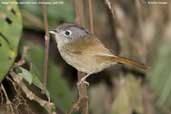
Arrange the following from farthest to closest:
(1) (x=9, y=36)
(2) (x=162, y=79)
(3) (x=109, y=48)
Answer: (2) (x=162, y=79) → (3) (x=109, y=48) → (1) (x=9, y=36)

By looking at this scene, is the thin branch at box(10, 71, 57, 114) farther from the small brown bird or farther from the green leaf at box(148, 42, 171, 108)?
the green leaf at box(148, 42, 171, 108)

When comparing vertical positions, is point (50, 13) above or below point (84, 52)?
above

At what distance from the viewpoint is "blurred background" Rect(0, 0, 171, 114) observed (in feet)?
9.85

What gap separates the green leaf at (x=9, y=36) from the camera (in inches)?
115

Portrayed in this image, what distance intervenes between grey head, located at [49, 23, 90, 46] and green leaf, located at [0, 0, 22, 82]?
394 millimetres

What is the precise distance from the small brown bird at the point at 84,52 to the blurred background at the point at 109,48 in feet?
0.40

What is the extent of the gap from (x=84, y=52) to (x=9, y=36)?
0.60 metres

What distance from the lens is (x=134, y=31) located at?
5.07m

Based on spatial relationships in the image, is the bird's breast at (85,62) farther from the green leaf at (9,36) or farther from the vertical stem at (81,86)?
the green leaf at (9,36)

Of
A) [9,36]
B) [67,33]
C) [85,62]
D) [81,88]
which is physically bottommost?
[81,88]

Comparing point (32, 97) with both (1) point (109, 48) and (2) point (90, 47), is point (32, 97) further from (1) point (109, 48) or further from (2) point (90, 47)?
(1) point (109, 48)

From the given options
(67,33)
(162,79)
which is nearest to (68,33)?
(67,33)

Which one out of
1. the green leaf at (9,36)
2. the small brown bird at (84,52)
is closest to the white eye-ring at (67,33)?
the small brown bird at (84,52)

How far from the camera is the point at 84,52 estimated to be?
335cm
